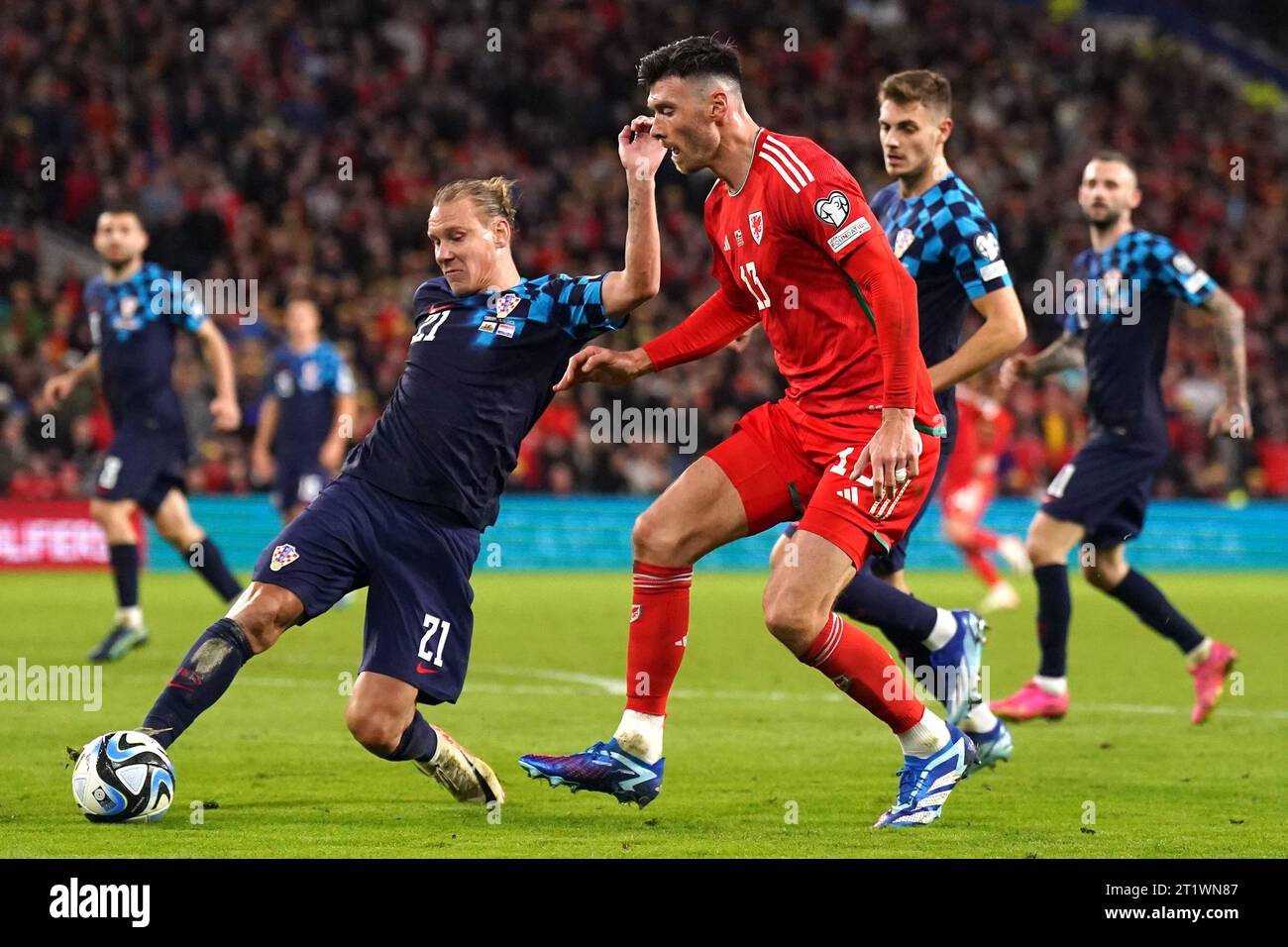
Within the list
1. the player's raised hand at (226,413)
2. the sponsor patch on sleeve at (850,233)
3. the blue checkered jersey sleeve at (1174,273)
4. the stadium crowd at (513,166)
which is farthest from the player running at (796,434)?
the stadium crowd at (513,166)

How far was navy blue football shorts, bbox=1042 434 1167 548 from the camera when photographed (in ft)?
29.6

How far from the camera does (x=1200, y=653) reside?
9.12 m

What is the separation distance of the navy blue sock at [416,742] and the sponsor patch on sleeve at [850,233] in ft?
6.66

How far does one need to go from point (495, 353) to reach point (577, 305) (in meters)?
0.33

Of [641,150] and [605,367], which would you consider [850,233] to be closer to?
[641,150]

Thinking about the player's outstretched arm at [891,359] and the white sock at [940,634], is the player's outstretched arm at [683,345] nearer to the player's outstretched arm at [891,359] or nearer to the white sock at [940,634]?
the player's outstretched arm at [891,359]

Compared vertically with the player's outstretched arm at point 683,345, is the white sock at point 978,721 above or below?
below

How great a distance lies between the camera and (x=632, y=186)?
588 cm

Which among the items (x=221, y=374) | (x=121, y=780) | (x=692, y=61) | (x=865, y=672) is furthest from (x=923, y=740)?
(x=221, y=374)

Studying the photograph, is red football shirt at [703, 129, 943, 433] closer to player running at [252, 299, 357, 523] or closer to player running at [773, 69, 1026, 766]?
player running at [773, 69, 1026, 766]

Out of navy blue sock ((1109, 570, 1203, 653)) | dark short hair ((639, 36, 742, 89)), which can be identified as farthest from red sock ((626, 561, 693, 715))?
navy blue sock ((1109, 570, 1203, 653))

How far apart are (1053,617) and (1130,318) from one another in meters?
1.51

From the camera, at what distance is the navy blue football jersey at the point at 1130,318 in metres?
8.88
